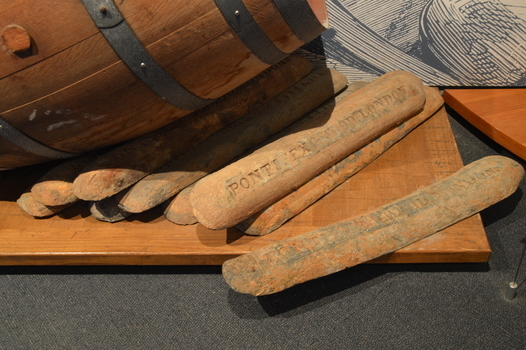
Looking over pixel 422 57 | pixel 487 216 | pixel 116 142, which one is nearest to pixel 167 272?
pixel 116 142

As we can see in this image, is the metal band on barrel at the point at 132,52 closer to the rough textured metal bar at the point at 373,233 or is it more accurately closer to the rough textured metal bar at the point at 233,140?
the rough textured metal bar at the point at 233,140

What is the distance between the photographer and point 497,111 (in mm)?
2736

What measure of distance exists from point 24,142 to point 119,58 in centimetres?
61

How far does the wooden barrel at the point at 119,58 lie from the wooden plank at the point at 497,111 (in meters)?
1.20

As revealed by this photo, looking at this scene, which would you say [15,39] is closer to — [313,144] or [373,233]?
[313,144]

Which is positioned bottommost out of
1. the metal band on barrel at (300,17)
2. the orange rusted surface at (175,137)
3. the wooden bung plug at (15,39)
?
the orange rusted surface at (175,137)

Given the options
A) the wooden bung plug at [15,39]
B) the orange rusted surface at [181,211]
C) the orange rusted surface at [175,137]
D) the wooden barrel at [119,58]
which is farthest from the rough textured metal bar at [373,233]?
the wooden bung plug at [15,39]

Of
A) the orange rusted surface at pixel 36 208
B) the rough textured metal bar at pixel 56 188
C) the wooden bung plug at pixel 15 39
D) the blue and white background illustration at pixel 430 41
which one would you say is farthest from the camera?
the blue and white background illustration at pixel 430 41

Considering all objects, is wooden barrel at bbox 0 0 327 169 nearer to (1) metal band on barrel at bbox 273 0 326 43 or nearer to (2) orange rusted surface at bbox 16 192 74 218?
(1) metal band on barrel at bbox 273 0 326 43

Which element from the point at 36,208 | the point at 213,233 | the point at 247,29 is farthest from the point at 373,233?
the point at 36,208

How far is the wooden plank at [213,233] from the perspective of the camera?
6.76 ft

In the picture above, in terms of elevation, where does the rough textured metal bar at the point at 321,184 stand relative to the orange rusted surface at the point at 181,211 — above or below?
below

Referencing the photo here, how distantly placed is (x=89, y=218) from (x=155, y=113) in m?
0.71

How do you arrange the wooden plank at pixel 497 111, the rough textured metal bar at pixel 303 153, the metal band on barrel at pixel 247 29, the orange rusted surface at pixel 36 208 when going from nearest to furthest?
1. the metal band on barrel at pixel 247 29
2. the rough textured metal bar at pixel 303 153
3. the orange rusted surface at pixel 36 208
4. the wooden plank at pixel 497 111
